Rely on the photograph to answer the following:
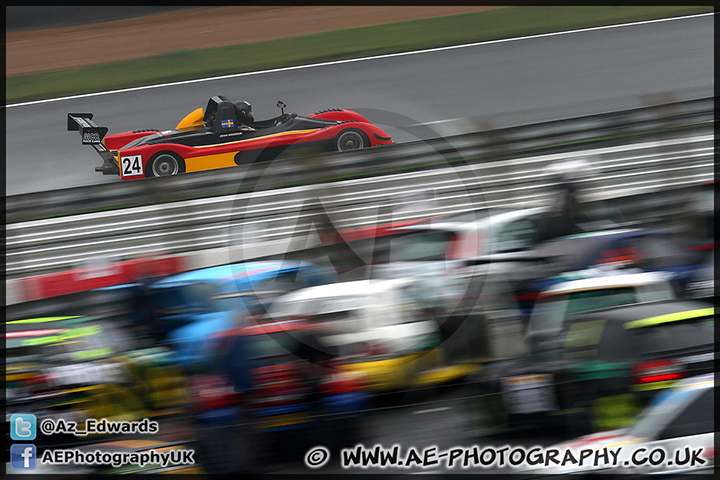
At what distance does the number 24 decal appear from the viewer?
8141 mm

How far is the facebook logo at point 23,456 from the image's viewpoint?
10.7 ft

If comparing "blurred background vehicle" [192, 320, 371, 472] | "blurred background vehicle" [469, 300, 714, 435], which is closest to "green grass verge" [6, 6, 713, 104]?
"blurred background vehicle" [192, 320, 371, 472]

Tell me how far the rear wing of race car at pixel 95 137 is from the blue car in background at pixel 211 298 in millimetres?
4660

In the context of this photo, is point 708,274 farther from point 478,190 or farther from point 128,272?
point 128,272

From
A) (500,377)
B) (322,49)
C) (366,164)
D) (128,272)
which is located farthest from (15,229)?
(322,49)

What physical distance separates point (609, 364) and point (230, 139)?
6.03 m

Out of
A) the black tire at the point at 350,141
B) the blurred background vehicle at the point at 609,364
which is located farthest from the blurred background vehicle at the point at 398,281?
the black tire at the point at 350,141

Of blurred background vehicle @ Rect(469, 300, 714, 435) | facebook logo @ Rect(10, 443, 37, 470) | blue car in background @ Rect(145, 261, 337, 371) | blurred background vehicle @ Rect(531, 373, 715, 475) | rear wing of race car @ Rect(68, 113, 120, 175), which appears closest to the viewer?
blurred background vehicle @ Rect(531, 373, 715, 475)

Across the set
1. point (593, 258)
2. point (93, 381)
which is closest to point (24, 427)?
point (93, 381)

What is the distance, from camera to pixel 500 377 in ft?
11.6

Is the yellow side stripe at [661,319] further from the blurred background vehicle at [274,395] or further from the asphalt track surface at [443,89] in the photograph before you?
the asphalt track surface at [443,89]

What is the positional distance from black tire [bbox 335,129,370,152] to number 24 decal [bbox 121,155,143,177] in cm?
248

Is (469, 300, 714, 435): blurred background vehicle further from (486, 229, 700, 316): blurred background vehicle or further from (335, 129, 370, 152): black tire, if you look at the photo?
(335, 129, 370, 152): black tire

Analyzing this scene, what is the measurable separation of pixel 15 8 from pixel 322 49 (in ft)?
23.4
